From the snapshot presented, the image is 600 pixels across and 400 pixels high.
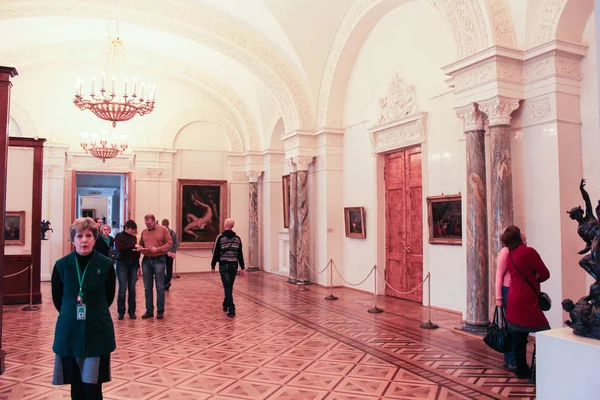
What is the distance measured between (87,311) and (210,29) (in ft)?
32.2

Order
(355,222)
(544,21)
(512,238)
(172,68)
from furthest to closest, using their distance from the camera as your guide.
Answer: (172,68) < (355,222) < (544,21) < (512,238)

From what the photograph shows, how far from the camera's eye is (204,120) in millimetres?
16750

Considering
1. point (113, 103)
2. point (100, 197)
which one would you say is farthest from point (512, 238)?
point (100, 197)

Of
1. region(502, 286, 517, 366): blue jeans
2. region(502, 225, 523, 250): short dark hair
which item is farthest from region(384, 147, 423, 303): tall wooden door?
region(502, 225, 523, 250): short dark hair

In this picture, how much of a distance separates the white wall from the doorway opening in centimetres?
1260

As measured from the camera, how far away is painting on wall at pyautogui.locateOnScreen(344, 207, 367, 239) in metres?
11.3

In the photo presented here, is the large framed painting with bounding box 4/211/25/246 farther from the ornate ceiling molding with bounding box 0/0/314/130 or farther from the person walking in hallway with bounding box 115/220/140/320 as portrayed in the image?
the ornate ceiling molding with bounding box 0/0/314/130

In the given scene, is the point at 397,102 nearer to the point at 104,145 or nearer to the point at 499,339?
the point at 499,339

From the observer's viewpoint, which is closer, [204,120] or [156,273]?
[156,273]

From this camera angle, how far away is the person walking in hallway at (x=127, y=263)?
8.09m

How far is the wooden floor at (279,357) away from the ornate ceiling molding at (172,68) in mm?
7680

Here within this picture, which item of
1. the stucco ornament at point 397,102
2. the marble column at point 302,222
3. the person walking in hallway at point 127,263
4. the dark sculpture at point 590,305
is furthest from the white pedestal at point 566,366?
the marble column at point 302,222

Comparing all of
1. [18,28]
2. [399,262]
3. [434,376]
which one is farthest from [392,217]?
[18,28]

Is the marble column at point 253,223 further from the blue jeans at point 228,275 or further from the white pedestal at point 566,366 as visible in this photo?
the white pedestal at point 566,366
